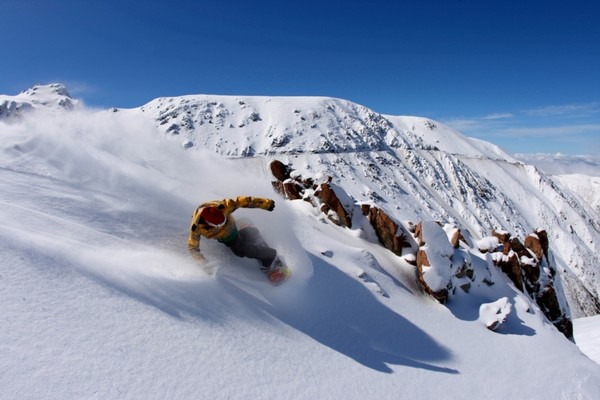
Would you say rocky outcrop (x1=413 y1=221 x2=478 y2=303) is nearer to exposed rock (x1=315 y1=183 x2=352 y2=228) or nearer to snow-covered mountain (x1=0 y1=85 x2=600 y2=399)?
snow-covered mountain (x1=0 y1=85 x2=600 y2=399)

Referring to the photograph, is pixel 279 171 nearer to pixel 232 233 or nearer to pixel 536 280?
pixel 232 233

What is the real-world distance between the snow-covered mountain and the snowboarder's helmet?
0.96 m

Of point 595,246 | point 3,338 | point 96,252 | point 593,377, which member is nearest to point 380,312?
point 593,377

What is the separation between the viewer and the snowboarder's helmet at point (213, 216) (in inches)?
267

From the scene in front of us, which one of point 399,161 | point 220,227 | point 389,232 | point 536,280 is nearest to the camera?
point 220,227

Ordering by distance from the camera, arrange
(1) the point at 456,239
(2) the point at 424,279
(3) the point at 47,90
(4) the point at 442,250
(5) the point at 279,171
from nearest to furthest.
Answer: (2) the point at 424,279
(4) the point at 442,250
(1) the point at 456,239
(5) the point at 279,171
(3) the point at 47,90

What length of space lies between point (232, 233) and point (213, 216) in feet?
2.46

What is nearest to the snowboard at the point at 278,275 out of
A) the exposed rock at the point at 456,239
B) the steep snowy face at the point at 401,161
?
the exposed rock at the point at 456,239

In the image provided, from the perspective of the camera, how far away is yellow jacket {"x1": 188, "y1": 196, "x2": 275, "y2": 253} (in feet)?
22.1

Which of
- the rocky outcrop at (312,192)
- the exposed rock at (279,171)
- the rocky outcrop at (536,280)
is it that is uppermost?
the exposed rock at (279,171)

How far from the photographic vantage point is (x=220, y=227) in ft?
22.9

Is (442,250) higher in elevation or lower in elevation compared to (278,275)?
higher

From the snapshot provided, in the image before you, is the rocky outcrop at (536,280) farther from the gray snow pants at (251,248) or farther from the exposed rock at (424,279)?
the gray snow pants at (251,248)

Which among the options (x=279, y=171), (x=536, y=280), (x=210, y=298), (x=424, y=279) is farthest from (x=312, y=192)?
(x=536, y=280)
